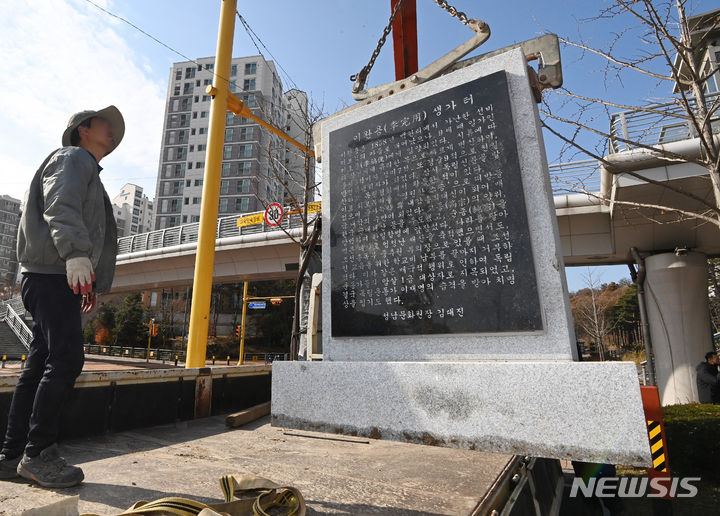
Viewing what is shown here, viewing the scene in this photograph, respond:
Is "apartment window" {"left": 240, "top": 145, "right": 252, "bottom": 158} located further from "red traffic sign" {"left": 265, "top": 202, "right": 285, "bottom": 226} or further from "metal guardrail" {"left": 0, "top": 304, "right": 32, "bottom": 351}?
"red traffic sign" {"left": 265, "top": 202, "right": 285, "bottom": 226}

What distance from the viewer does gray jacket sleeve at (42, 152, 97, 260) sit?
6.75 ft

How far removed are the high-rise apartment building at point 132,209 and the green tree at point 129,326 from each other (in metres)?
43.1

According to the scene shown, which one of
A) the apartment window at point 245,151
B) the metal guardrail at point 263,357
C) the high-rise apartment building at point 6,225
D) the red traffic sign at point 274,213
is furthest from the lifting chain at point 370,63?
the high-rise apartment building at point 6,225

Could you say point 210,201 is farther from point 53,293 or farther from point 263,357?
point 263,357

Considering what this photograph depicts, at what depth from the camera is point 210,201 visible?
633 cm

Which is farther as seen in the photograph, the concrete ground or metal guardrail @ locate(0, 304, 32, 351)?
metal guardrail @ locate(0, 304, 32, 351)

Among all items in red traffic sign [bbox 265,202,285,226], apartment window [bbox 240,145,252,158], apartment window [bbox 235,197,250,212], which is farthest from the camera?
apartment window [bbox 240,145,252,158]

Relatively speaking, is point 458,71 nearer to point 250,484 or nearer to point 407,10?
point 407,10

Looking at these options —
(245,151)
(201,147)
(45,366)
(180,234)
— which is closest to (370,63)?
(45,366)

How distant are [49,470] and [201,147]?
56609mm

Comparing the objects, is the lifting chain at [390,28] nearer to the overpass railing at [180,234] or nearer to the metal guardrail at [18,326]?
the overpass railing at [180,234]

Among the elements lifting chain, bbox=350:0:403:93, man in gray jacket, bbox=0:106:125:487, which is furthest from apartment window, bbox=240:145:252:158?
man in gray jacket, bbox=0:106:125:487

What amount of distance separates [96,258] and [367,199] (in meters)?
1.81

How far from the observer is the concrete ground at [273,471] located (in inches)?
73.5
